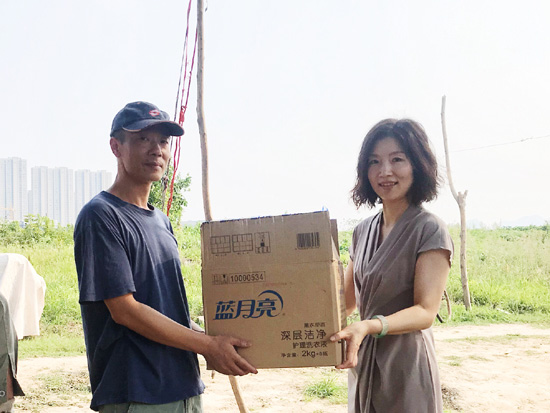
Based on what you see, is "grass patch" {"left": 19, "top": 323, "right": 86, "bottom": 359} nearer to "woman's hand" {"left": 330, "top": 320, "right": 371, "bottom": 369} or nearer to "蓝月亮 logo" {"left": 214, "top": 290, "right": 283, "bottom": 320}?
"蓝月亮 logo" {"left": 214, "top": 290, "right": 283, "bottom": 320}

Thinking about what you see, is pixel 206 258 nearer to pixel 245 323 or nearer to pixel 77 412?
pixel 245 323

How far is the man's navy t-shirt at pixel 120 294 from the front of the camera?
1398 millimetres

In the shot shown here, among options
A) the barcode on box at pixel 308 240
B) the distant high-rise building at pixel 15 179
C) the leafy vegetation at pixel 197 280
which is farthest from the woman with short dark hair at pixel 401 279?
the distant high-rise building at pixel 15 179

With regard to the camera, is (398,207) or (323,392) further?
(323,392)

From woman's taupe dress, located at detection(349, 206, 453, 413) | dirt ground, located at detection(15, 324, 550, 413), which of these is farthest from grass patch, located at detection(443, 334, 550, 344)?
woman's taupe dress, located at detection(349, 206, 453, 413)

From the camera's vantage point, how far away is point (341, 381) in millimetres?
4488

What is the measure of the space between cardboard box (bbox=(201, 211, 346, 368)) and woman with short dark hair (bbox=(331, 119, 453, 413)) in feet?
0.67

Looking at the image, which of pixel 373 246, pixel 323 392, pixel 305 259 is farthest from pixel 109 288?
pixel 323 392

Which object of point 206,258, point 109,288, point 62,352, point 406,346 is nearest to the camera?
point 109,288

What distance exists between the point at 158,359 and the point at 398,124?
1031 mm

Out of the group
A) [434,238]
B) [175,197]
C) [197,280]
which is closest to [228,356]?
[434,238]

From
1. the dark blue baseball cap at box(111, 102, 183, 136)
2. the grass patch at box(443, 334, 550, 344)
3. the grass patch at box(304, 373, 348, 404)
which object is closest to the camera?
the dark blue baseball cap at box(111, 102, 183, 136)

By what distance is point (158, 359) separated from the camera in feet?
4.80

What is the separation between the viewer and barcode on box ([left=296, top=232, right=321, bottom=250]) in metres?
1.40
